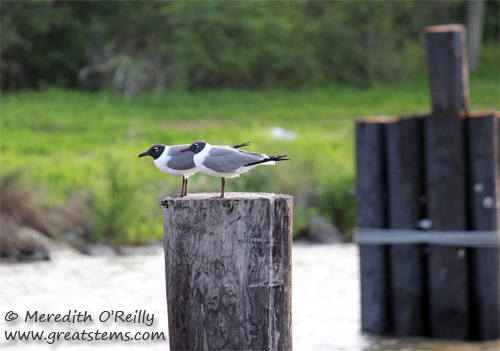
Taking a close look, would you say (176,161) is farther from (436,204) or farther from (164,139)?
(164,139)

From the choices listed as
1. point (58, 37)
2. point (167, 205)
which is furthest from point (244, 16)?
point (167, 205)

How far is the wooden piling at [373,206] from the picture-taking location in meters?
6.85

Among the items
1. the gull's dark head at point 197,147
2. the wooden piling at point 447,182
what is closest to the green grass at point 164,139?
the wooden piling at point 447,182

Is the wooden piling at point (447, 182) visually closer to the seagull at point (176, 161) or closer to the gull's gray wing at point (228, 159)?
the seagull at point (176, 161)

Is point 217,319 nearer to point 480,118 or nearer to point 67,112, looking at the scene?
point 480,118

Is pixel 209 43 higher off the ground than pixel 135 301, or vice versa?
pixel 209 43

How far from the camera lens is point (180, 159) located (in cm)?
399

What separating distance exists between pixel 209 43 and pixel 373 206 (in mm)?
22839

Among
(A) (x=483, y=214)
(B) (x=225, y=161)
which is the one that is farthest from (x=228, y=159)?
(A) (x=483, y=214)

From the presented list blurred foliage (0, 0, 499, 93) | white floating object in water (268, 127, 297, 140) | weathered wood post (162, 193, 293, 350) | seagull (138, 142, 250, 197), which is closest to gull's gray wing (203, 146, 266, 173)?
seagull (138, 142, 250, 197)

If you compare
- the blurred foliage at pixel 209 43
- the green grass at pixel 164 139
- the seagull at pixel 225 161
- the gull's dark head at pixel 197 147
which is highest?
the blurred foliage at pixel 209 43

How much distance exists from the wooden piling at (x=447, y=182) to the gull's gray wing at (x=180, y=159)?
3164mm

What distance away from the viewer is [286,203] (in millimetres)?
3512


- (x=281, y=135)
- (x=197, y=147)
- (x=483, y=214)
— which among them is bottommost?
(x=483, y=214)
